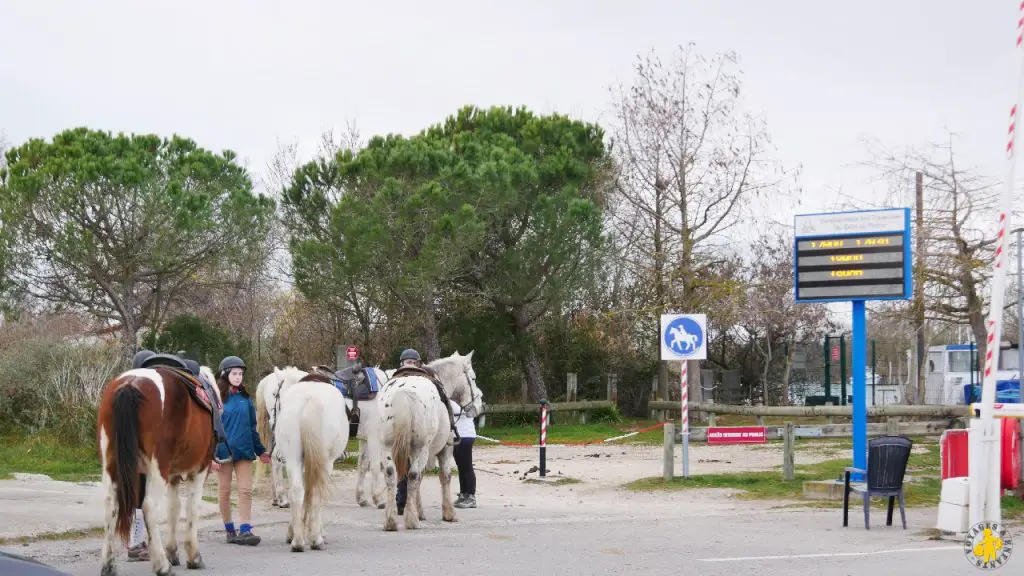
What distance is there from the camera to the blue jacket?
11.0m

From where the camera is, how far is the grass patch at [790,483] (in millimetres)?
15689

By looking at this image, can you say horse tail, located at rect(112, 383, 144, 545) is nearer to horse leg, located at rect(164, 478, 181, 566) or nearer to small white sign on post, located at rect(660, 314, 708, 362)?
horse leg, located at rect(164, 478, 181, 566)

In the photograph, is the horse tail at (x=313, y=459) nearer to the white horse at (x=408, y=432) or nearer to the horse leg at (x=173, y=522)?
the horse leg at (x=173, y=522)

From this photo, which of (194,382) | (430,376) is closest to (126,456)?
(194,382)

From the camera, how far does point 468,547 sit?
36.1ft

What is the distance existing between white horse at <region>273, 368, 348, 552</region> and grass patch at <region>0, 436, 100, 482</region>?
6899 millimetres

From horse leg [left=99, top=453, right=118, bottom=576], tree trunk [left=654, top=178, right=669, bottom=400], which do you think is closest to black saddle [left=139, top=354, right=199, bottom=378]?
horse leg [left=99, top=453, right=118, bottom=576]

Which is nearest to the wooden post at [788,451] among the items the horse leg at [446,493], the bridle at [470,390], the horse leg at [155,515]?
the bridle at [470,390]

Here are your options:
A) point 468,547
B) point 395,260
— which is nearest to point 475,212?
point 395,260

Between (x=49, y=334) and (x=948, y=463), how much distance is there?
771 inches

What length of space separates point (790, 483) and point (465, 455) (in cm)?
563

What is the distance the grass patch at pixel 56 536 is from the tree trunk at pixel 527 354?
22304mm

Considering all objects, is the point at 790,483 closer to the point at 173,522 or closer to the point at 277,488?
the point at 277,488

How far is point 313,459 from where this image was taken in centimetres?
1057
